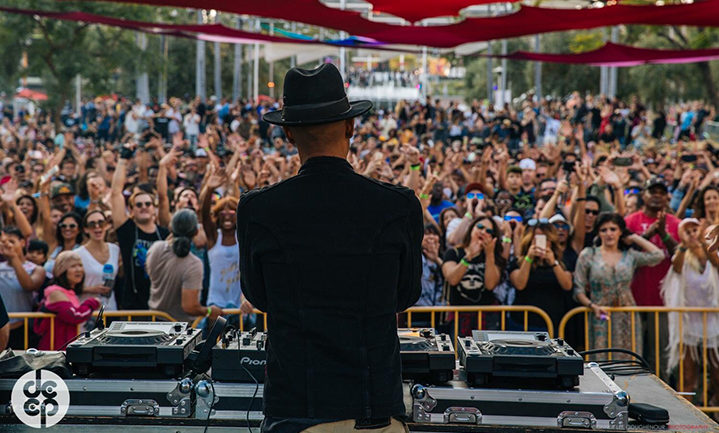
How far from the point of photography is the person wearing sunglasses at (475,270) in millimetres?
7125

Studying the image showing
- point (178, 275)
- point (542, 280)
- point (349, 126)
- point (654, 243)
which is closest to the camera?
point (349, 126)

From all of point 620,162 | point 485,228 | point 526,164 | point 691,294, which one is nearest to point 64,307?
point 485,228

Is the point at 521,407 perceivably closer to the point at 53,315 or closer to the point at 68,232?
the point at 53,315

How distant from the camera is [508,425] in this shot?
3729 mm

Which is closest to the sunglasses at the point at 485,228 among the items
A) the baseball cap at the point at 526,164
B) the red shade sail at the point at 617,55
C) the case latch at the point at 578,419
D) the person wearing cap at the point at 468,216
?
the person wearing cap at the point at 468,216

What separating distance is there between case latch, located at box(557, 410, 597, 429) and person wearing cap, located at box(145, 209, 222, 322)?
3586 mm

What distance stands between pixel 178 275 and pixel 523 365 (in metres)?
3.61

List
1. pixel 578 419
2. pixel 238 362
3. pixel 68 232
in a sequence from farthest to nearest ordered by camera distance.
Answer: pixel 68 232
pixel 238 362
pixel 578 419

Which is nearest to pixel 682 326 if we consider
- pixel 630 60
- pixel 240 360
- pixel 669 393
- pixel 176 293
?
pixel 669 393

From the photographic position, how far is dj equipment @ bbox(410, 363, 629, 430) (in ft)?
12.1

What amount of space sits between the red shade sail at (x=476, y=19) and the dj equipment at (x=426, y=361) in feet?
18.8

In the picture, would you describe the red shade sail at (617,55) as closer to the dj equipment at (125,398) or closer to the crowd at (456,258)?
the crowd at (456,258)

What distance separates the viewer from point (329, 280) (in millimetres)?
2955

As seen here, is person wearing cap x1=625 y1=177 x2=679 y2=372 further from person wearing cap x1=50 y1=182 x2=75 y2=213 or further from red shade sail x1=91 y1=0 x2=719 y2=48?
person wearing cap x1=50 y1=182 x2=75 y2=213
